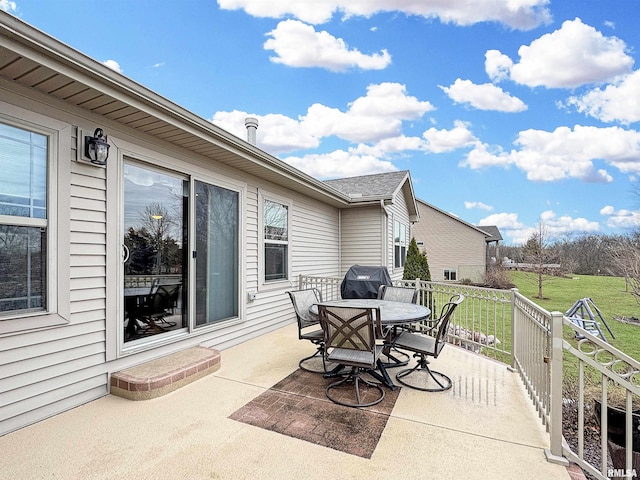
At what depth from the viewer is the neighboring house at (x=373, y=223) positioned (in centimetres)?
874

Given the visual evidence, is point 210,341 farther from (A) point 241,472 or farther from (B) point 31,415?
(A) point 241,472

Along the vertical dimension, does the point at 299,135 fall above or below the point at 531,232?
above

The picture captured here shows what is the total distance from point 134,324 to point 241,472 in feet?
7.48

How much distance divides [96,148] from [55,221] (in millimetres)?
777

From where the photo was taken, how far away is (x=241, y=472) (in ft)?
6.86

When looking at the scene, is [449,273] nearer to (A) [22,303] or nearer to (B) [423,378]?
(B) [423,378]

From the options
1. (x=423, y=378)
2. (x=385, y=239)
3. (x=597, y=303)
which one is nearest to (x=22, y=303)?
(x=423, y=378)

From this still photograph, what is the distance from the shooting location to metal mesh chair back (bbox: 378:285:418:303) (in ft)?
15.5

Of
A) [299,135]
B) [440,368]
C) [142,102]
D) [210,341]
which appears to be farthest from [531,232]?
[142,102]

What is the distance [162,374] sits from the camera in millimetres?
3287

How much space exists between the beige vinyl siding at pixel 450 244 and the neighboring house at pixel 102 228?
19.8 metres

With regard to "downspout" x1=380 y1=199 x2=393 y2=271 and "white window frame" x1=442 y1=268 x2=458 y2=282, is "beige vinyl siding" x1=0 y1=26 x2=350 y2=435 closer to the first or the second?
"downspout" x1=380 y1=199 x2=393 y2=271

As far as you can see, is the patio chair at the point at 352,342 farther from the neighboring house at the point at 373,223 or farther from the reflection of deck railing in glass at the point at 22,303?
the neighboring house at the point at 373,223

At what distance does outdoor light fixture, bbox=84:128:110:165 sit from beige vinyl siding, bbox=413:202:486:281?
21969 mm
